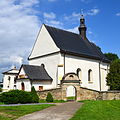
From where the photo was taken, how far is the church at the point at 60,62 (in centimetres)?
2775

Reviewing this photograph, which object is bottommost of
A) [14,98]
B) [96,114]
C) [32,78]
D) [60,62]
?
[96,114]

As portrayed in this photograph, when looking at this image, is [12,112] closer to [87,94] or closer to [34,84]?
[87,94]

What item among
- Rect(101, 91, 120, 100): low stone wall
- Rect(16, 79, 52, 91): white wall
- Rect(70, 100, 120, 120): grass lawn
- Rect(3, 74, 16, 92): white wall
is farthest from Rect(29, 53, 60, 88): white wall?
Rect(3, 74, 16, 92): white wall

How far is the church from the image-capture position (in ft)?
91.0

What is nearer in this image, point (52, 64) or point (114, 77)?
point (52, 64)

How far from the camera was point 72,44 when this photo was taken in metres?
32.0

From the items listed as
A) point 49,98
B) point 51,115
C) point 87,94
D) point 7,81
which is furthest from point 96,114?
point 7,81

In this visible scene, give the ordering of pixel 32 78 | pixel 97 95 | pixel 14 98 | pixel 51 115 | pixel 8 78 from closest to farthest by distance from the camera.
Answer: pixel 51 115, pixel 14 98, pixel 97 95, pixel 32 78, pixel 8 78

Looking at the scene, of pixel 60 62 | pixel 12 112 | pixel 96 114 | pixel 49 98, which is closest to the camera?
pixel 96 114

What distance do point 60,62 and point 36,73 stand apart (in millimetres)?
3920

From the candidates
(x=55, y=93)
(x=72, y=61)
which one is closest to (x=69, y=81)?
(x=55, y=93)

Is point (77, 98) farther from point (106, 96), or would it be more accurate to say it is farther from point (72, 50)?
point (72, 50)

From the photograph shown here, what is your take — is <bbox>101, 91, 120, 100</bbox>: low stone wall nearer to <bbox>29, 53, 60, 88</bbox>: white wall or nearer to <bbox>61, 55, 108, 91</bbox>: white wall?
<bbox>61, 55, 108, 91</bbox>: white wall

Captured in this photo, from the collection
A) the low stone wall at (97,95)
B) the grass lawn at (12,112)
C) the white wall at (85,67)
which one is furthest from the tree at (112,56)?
the grass lawn at (12,112)
